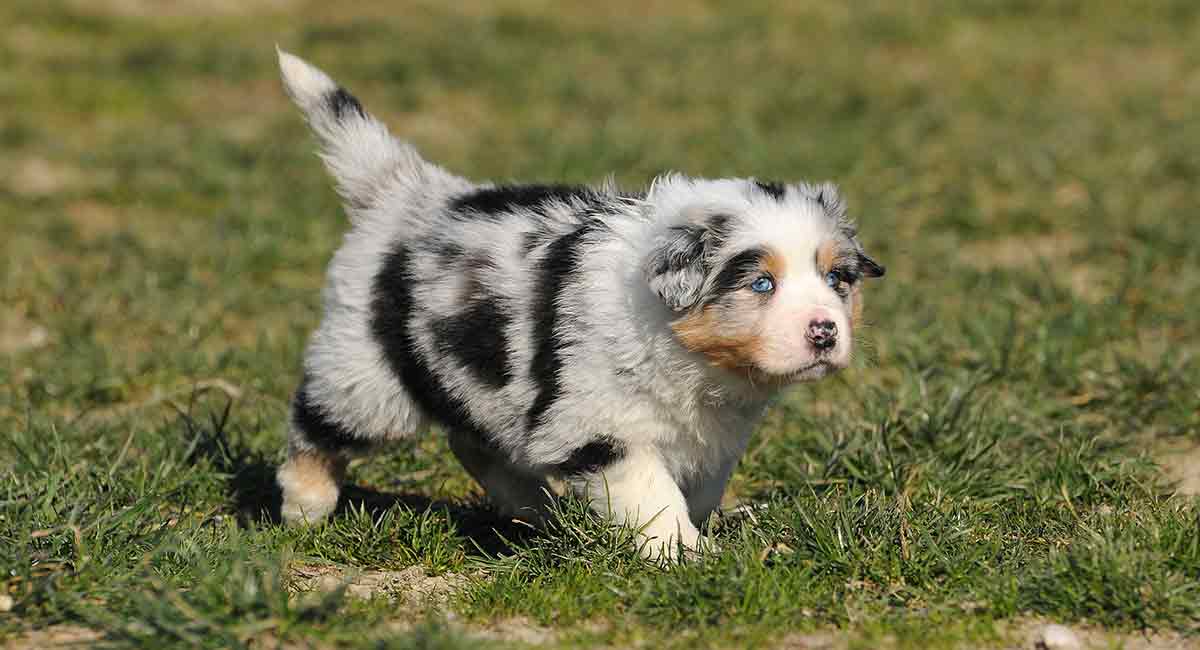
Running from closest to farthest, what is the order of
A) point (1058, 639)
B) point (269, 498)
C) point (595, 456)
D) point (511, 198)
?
point (1058, 639) < point (595, 456) < point (511, 198) < point (269, 498)

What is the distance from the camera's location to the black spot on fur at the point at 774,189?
14.1ft

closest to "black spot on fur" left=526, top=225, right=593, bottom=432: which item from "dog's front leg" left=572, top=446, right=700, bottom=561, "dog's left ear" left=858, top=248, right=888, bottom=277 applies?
"dog's front leg" left=572, top=446, right=700, bottom=561

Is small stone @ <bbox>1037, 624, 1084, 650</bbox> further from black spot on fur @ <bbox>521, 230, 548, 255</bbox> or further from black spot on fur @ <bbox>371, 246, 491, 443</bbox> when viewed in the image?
black spot on fur @ <bbox>521, 230, 548, 255</bbox>

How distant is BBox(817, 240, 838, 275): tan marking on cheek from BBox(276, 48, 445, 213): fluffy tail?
145 cm

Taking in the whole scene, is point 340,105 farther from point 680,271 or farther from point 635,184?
point 635,184

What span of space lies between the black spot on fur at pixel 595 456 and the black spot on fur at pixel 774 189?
2.79 feet

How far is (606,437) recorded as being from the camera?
4.28 metres

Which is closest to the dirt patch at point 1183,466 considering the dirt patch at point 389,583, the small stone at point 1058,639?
the small stone at point 1058,639

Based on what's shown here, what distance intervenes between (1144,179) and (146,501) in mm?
6505

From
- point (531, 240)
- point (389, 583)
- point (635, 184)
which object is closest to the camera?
point (389, 583)

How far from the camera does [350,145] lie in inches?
→ 194

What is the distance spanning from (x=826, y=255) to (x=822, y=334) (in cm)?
28

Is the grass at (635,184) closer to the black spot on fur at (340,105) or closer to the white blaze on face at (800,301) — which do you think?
the white blaze on face at (800,301)

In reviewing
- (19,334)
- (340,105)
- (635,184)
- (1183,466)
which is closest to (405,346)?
(340,105)
